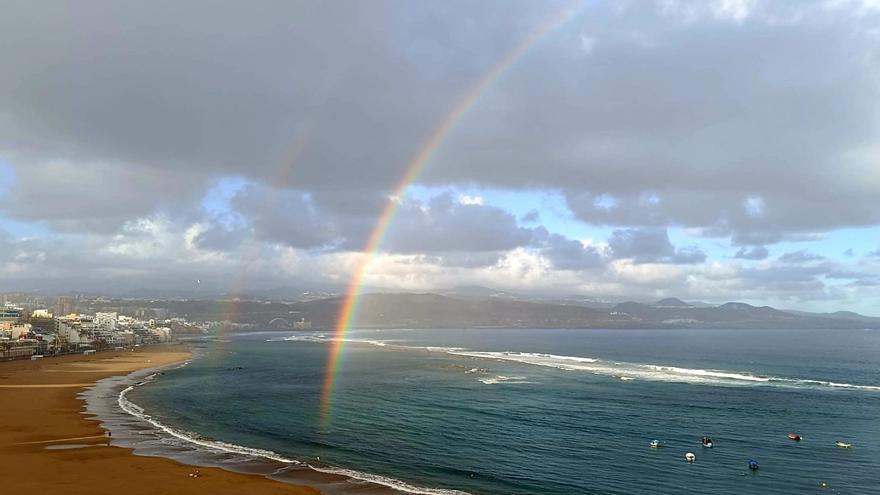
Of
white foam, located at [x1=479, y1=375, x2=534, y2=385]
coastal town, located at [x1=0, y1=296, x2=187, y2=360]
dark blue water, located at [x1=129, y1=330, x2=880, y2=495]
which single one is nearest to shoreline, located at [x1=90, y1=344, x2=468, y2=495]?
dark blue water, located at [x1=129, y1=330, x2=880, y2=495]

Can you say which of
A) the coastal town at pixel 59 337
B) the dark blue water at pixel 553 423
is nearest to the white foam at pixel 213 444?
the dark blue water at pixel 553 423

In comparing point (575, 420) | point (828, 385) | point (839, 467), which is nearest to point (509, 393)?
point (575, 420)

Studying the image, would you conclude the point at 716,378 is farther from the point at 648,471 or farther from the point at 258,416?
the point at 258,416

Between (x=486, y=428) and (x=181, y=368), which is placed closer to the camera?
(x=486, y=428)

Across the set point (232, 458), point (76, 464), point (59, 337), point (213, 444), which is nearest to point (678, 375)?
point (213, 444)

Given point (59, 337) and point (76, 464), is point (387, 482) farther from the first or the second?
point (59, 337)

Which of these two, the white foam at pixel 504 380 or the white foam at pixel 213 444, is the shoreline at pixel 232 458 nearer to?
the white foam at pixel 213 444
